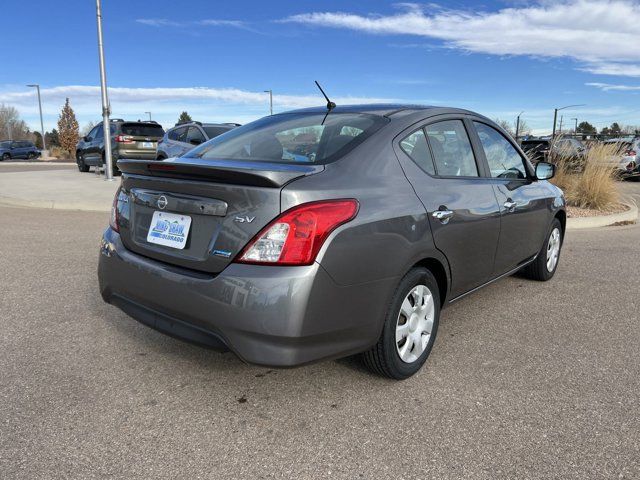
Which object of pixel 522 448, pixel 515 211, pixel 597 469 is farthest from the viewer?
pixel 515 211

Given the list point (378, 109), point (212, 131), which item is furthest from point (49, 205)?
point (378, 109)

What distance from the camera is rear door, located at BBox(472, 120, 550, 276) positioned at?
12.9 feet

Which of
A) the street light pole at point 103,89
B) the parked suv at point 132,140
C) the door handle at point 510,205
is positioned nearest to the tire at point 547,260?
the door handle at point 510,205

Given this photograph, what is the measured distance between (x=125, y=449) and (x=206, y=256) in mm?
949

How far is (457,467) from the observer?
89.0 inches

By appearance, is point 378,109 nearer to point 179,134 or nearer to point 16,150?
point 179,134

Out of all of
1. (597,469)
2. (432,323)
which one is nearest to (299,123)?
(432,323)

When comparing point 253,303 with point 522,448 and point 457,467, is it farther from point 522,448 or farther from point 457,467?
point 522,448

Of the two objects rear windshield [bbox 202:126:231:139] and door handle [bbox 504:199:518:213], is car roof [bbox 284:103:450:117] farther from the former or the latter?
rear windshield [bbox 202:126:231:139]

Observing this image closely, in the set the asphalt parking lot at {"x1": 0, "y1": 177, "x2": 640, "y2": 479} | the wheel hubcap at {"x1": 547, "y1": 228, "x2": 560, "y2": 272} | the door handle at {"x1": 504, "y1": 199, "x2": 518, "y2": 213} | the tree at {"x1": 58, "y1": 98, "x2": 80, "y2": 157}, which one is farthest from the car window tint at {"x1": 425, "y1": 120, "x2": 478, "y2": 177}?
the tree at {"x1": 58, "y1": 98, "x2": 80, "y2": 157}

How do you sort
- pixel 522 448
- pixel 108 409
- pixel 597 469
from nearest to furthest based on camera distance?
pixel 597 469
pixel 522 448
pixel 108 409

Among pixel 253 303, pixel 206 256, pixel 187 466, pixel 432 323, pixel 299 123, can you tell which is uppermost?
pixel 299 123

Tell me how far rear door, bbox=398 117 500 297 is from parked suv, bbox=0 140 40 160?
43518 millimetres

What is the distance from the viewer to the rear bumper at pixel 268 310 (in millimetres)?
2369
